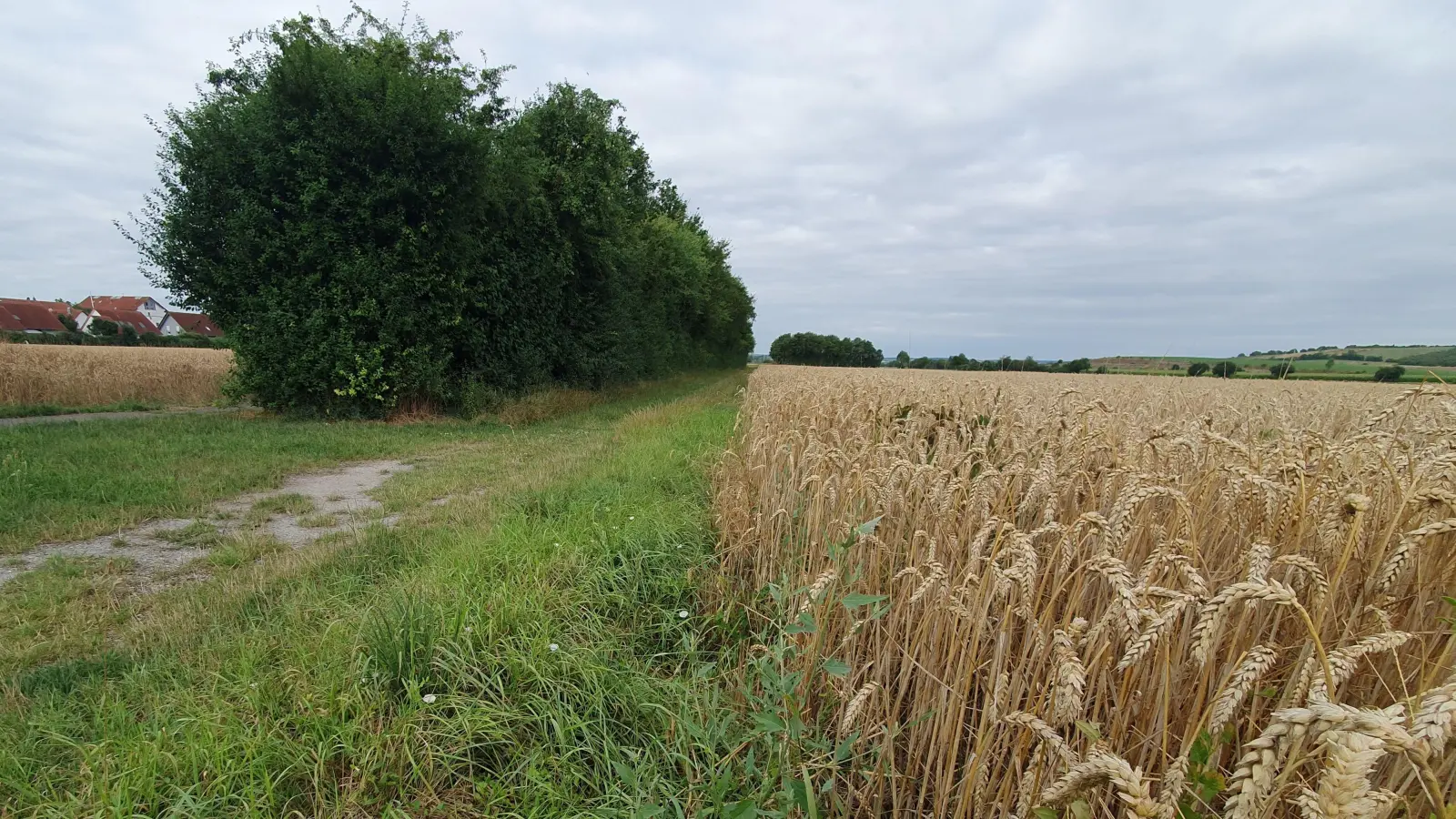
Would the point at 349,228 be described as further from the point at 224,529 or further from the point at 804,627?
the point at 804,627

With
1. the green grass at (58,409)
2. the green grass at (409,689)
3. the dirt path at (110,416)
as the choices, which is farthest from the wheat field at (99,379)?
the green grass at (409,689)

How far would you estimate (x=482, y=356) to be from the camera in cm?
1339

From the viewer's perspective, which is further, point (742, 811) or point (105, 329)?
point (105, 329)

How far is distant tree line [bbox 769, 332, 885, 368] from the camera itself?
66875 mm

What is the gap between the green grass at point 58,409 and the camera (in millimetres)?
11461

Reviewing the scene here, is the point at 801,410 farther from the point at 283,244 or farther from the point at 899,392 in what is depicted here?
the point at 283,244

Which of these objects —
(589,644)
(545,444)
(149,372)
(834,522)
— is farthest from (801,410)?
(149,372)

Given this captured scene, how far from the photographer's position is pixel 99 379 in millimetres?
13891

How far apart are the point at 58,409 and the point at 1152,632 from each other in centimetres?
1826

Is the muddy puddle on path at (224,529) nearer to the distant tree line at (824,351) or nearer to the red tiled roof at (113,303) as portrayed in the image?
the distant tree line at (824,351)

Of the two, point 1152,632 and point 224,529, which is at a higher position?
point 1152,632

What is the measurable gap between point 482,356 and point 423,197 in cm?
357

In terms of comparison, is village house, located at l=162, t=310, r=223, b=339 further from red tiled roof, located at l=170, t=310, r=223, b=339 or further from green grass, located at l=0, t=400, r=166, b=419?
green grass, located at l=0, t=400, r=166, b=419

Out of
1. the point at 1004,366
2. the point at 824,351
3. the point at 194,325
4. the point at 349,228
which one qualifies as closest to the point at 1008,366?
the point at 1004,366
